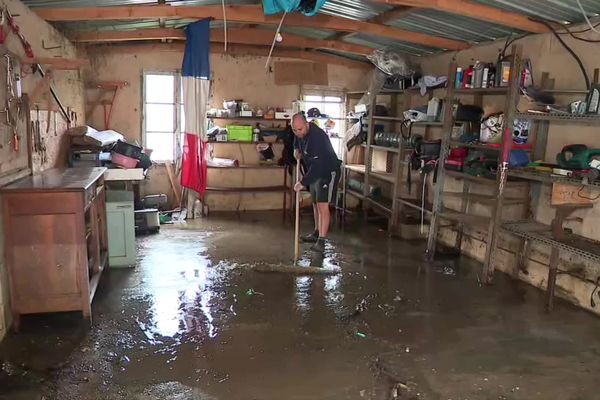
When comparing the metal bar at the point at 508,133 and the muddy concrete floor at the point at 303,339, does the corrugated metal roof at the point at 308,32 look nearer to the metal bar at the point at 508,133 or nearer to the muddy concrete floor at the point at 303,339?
the metal bar at the point at 508,133

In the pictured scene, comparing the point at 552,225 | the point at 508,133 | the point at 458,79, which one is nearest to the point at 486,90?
the point at 458,79

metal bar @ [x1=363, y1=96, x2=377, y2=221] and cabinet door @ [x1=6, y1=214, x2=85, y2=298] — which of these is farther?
metal bar @ [x1=363, y1=96, x2=377, y2=221]

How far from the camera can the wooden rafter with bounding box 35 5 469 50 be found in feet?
14.8

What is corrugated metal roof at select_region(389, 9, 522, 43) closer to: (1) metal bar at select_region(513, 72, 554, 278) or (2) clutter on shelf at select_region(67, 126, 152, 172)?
(1) metal bar at select_region(513, 72, 554, 278)

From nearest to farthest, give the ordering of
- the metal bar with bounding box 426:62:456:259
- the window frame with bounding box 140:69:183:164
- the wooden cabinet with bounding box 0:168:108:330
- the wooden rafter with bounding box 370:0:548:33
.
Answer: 1. the wooden cabinet with bounding box 0:168:108:330
2. the wooden rafter with bounding box 370:0:548:33
3. the metal bar with bounding box 426:62:456:259
4. the window frame with bounding box 140:69:183:164

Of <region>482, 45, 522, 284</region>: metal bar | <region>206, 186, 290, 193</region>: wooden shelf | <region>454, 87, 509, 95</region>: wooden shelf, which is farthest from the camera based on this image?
<region>206, 186, 290, 193</region>: wooden shelf

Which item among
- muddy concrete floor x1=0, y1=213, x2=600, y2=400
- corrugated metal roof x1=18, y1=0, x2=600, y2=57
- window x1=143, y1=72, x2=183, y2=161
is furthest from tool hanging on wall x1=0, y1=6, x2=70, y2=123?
window x1=143, y1=72, x2=183, y2=161

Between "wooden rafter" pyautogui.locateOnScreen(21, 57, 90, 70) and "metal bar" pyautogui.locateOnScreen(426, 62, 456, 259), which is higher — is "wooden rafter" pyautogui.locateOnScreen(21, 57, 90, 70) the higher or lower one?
the higher one

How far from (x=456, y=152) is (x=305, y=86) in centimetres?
321

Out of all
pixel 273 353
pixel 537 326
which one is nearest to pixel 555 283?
pixel 537 326

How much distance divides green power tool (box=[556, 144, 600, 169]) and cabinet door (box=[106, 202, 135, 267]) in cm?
380

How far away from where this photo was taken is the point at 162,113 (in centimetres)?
712

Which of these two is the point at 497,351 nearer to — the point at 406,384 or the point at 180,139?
the point at 406,384

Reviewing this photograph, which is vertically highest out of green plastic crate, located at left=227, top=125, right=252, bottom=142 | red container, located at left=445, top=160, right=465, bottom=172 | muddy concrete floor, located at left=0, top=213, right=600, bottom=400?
green plastic crate, located at left=227, top=125, right=252, bottom=142
